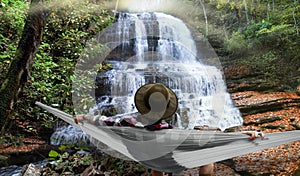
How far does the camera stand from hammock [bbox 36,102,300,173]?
3.69ft

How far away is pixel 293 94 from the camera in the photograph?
4.03 m

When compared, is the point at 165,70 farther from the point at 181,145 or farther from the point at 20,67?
the point at 181,145

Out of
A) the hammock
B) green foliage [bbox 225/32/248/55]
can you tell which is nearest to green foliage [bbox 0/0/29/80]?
the hammock

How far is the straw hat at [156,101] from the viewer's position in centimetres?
111

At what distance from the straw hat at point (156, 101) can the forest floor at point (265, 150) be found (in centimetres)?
180

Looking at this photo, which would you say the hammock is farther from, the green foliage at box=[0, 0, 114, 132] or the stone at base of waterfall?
the stone at base of waterfall

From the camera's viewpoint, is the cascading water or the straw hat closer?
the straw hat

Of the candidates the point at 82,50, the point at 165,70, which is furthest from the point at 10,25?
the point at 165,70

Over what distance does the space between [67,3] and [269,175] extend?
285cm

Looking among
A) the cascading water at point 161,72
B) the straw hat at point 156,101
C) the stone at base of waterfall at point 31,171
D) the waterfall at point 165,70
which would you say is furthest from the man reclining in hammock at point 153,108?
the waterfall at point 165,70

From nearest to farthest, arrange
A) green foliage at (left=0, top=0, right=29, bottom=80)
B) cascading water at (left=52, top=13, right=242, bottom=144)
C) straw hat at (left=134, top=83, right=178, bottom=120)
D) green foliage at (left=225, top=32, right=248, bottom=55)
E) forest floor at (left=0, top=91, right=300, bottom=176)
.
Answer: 1. straw hat at (left=134, top=83, right=178, bottom=120)
2. green foliage at (left=0, top=0, right=29, bottom=80)
3. forest floor at (left=0, top=91, right=300, bottom=176)
4. cascading water at (left=52, top=13, right=242, bottom=144)
5. green foliage at (left=225, top=32, right=248, bottom=55)

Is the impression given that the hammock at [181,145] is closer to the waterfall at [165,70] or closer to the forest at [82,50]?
the forest at [82,50]

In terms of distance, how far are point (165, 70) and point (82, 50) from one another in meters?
2.41

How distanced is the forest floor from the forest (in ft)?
0.06
